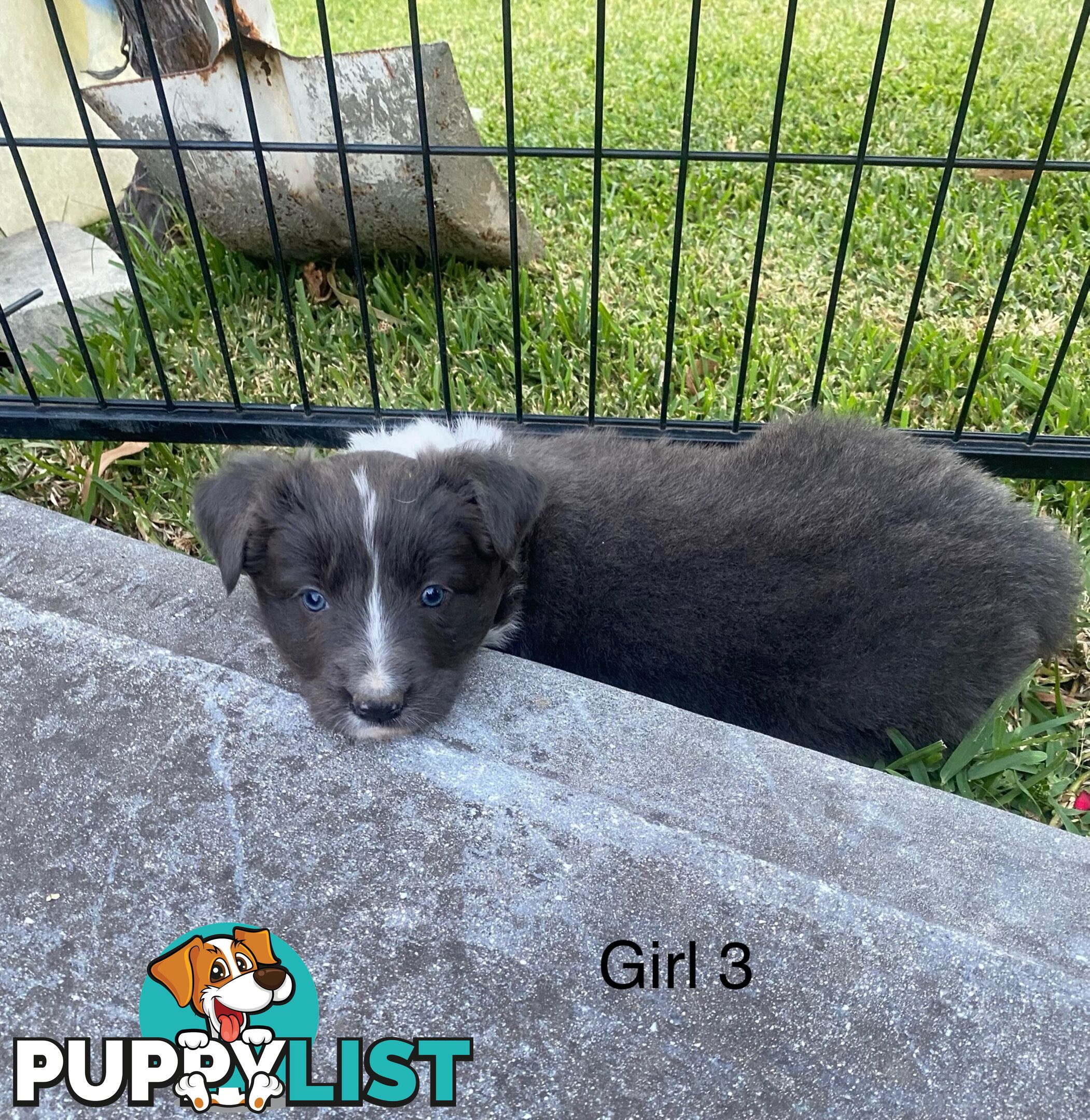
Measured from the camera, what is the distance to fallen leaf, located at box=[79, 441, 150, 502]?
3.73 meters

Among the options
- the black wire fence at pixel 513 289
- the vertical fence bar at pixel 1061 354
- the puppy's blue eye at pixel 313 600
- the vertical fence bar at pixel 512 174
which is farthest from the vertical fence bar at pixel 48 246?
the vertical fence bar at pixel 1061 354

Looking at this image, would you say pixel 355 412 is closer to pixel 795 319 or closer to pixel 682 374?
pixel 682 374

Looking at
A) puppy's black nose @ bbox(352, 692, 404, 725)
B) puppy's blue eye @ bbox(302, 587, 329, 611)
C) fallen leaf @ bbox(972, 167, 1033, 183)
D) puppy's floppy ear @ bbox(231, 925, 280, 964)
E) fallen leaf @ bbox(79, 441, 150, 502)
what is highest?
puppy's blue eye @ bbox(302, 587, 329, 611)

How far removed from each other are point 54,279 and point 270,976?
3897mm

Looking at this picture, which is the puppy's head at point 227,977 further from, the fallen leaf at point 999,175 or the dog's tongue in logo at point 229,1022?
the fallen leaf at point 999,175

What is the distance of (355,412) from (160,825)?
6.55ft

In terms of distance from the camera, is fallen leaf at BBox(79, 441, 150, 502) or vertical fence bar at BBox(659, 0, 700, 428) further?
fallen leaf at BBox(79, 441, 150, 502)

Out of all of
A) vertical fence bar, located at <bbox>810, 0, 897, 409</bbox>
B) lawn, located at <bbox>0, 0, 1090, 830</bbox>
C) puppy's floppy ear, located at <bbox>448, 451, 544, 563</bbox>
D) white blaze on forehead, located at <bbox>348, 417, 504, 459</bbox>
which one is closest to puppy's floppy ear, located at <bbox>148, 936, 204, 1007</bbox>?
puppy's floppy ear, located at <bbox>448, 451, 544, 563</bbox>

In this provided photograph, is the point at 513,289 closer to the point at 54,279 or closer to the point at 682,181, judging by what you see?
the point at 682,181

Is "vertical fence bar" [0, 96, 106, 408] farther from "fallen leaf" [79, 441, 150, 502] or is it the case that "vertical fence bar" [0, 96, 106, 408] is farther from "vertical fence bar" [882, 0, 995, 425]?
"vertical fence bar" [882, 0, 995, 425]

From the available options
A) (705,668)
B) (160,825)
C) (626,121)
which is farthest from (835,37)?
(160,825)

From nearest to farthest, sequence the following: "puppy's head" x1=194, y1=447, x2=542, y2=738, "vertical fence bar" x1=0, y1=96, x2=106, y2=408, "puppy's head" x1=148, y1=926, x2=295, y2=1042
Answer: "puppy's head" x1=148, y1=926, x2=295, y2=1042 → "puppy's head" x1=194, y1=447, x2=542, y2=738 → "vertical fence bar" x1=0, y1=96, x2=106, y2=408

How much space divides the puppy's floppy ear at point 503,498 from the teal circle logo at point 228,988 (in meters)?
0.99

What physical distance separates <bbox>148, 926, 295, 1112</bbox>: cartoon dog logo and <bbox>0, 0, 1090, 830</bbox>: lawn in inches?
66.7
